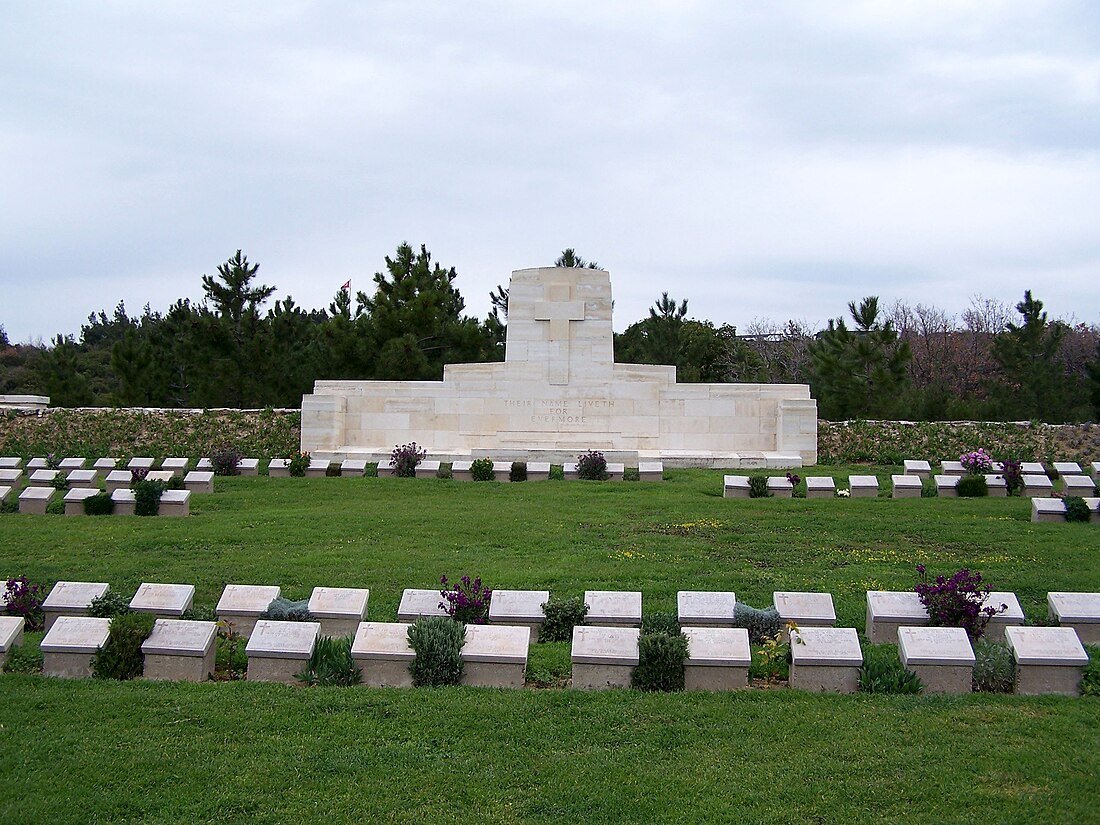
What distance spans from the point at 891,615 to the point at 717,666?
169 centimetres

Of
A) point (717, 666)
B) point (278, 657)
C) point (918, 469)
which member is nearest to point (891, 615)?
A: point (717, 666)

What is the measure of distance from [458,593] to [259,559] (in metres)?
3.87

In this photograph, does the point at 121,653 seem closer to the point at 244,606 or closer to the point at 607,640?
the point at 244,606

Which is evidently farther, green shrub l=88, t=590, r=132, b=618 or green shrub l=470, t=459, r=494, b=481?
green shrub l=470, t=459, r=494, b=481

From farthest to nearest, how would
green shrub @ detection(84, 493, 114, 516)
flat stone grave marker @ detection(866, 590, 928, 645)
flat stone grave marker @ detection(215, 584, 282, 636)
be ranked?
green shrub @ detection(84, 493, 114, 516) < flat stone grave marker @ detection(215, 584, 282, 636) < flat stone grave marker @ detection(866, 590, 928, 645)

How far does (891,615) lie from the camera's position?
7809 mm

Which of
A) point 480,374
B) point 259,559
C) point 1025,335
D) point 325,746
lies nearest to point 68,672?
point 325,746

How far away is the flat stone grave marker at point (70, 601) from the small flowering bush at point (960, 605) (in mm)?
6436

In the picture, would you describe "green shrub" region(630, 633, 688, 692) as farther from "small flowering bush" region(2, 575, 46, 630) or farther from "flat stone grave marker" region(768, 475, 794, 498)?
"flat stone grave marker" region(768, 475, 794, 498)

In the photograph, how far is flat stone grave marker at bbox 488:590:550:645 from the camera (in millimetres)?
8188

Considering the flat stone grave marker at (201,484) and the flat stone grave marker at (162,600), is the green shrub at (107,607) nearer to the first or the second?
the flat stone grave marker at (162,600)

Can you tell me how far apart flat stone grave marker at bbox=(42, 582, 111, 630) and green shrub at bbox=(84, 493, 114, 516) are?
6689 millimetres

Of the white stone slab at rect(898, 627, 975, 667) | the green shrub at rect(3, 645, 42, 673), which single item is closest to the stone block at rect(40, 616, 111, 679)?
the green shrub at rect(3, 645, 42, 673)

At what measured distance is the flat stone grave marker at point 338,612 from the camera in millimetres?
8266
